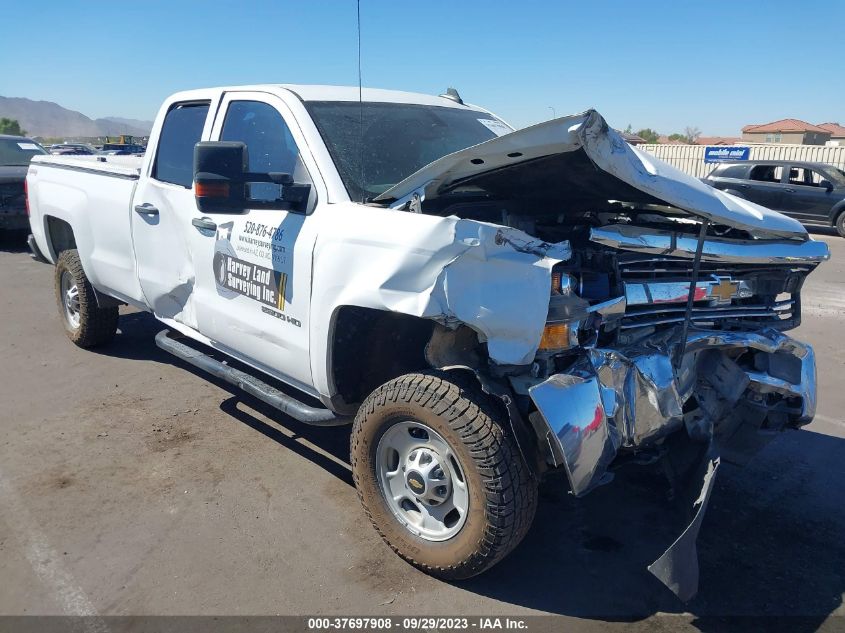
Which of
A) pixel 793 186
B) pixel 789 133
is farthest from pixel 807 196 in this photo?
pixel 789 133

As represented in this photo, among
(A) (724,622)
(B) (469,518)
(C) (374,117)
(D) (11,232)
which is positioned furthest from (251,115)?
(D) (11,232)

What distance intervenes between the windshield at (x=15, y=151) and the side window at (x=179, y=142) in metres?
8.89

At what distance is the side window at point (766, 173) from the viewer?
16.1m

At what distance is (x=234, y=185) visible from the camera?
330 centimetres

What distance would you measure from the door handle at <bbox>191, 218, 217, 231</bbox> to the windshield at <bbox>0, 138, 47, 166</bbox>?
32.2 ft

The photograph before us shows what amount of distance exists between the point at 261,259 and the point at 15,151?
11.0 metres

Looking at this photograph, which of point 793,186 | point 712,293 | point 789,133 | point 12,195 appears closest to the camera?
point 712,293

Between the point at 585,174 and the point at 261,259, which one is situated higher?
the point at 585,174

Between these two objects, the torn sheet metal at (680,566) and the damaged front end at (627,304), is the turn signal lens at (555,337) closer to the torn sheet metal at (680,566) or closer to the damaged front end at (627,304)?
the damaged front end at (627,304)

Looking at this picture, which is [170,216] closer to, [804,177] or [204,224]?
[204,224]

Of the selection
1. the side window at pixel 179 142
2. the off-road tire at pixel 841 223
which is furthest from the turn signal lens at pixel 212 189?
the off-road tire at pixel 841 223

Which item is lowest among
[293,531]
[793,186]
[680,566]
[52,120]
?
[293,531]

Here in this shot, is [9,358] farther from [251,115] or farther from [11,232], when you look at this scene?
[11,232]

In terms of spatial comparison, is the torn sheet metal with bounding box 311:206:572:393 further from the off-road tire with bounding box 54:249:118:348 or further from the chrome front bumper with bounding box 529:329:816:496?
the off-road tire with bounding box 54:249:118:348
